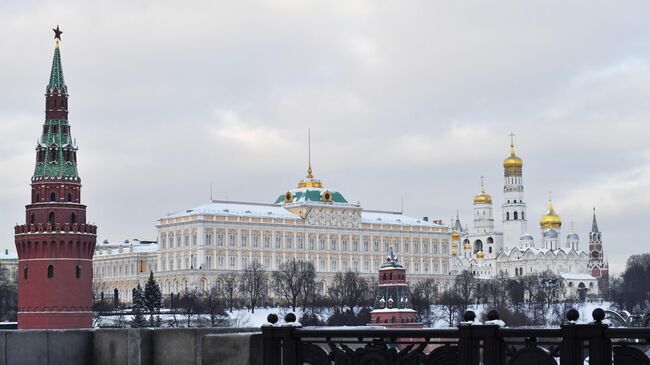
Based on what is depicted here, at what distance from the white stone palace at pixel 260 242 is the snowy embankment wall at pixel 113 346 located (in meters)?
158

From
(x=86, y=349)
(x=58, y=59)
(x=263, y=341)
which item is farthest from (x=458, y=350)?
(x=58, y=59)

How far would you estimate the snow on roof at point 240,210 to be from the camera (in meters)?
181

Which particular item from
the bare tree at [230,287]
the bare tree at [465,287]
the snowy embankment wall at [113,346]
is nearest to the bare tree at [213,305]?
the bare tree at [230,287]

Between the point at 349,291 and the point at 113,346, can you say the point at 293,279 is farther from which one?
the point at 113,346

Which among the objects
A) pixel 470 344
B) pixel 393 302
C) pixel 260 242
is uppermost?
pixel 260 242

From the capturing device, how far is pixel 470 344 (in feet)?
40.3

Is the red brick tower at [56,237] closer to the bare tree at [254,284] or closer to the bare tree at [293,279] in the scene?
the bare tree at [254,284]

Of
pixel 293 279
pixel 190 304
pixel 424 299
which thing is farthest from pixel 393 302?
pixel 293 279

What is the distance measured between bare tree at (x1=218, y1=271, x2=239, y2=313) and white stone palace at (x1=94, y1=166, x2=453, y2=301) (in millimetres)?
1184

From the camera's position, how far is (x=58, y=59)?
105 m

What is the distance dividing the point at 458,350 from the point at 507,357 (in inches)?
16.6

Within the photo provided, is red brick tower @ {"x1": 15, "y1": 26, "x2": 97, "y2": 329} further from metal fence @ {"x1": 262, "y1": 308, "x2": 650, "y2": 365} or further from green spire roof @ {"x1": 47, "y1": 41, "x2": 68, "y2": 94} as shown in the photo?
metal fence @ {"x1": 262, "y1": 308, "x2": 650, "y2": 365}

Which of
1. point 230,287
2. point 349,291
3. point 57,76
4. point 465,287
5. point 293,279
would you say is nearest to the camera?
point 57,76

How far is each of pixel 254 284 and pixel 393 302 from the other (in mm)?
48189
